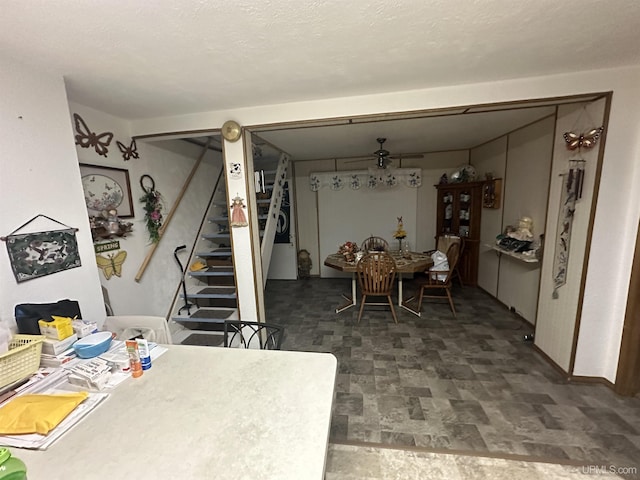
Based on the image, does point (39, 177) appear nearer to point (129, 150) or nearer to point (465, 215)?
point (129, 150)

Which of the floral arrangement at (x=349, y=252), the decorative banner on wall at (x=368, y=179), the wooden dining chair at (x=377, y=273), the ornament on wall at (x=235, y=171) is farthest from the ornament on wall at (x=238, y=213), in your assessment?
the decorative banner on wall at (x=368, y=179)

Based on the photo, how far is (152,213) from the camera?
2799mm

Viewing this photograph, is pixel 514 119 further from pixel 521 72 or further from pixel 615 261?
pixel 615 261

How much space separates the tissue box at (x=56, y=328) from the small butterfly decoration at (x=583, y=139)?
12.0 ft

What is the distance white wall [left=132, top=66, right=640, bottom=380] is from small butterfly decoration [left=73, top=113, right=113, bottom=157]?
5.11 feet

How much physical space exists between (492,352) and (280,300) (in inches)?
116

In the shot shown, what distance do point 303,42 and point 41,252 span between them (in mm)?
1956

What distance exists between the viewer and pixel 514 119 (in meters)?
2.90

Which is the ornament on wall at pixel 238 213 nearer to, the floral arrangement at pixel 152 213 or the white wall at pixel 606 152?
the white wall at pixel 606 152

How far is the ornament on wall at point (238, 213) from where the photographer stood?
8.16ft

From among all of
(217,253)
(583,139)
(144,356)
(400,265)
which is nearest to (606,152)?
(583,139)

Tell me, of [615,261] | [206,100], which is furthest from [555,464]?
[206,100]

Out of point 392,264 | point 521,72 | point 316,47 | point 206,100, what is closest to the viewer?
point 316,47

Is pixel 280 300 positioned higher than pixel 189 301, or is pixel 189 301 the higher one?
pixel 189 301
